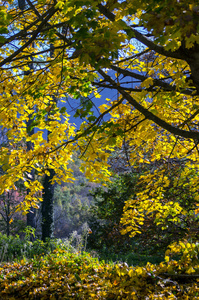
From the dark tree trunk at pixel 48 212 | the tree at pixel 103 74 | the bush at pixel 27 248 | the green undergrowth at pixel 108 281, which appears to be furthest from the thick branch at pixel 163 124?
the dark tree trunk at pixel 48 212

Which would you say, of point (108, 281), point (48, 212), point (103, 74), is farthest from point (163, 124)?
point (48, 212)

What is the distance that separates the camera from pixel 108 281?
Answer: 125 inches

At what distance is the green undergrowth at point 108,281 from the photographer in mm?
2906

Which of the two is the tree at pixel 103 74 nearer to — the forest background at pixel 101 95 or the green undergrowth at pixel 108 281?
the forest background at pixel 101 95

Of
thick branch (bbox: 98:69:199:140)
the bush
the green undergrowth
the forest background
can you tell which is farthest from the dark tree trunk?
thick branch (bbox: 98:69:199:140)

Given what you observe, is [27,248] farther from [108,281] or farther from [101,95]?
[101,95]

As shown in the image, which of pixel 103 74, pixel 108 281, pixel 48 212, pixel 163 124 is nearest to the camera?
pixel 163 124

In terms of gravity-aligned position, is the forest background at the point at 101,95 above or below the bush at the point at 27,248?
above

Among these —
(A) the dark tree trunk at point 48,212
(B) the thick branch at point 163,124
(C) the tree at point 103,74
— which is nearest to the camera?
(C) the tree at point 103,74

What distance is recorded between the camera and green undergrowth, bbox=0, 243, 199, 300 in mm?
2906

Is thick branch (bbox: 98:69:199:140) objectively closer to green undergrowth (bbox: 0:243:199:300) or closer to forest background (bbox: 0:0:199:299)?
forest background (bbox: 0:0:199:299)

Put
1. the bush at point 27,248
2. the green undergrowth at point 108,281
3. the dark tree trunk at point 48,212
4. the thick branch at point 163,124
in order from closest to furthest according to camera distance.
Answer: the thick branch at point 163,124 < the green undergrowth at point 108,281 < the bush at point 27,248 < the dark tree trunk at point 48,212

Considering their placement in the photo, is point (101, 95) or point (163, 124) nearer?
point (163, 124)

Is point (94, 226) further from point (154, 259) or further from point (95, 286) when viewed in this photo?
point (95, 286)
